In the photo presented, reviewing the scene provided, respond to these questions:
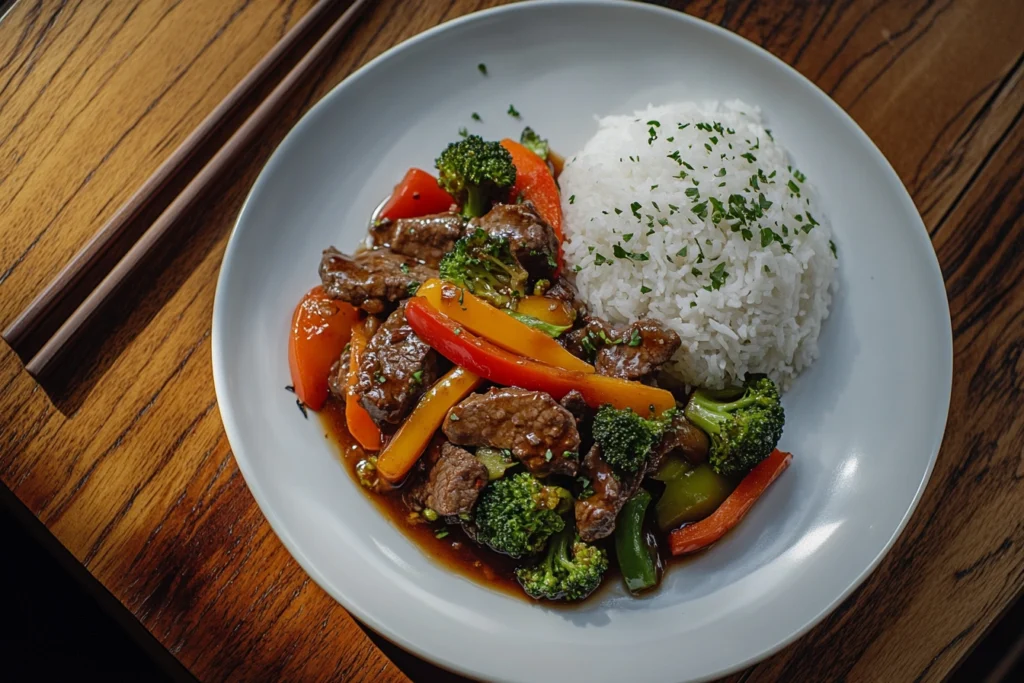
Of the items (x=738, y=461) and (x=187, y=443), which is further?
(x=187, y=443)

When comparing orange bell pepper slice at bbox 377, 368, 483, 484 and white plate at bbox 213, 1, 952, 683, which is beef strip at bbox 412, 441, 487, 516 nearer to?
orange bell pepper slice at bbox 377, 368, 483, 484

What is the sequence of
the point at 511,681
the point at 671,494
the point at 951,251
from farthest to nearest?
the point at 951,251, the point at 671,494, the point at 511,681

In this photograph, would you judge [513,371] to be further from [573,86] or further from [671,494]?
[573,86]

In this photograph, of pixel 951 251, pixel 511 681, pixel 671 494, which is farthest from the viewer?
pixel 951 251

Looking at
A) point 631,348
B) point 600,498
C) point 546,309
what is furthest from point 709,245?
point 600,498

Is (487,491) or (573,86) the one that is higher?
(573,86)

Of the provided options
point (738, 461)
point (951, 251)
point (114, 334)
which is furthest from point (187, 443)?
point (951, 251)

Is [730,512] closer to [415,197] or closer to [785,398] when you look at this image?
[785,398]

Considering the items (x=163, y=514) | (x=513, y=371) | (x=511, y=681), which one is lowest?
(x=163, y=514)
